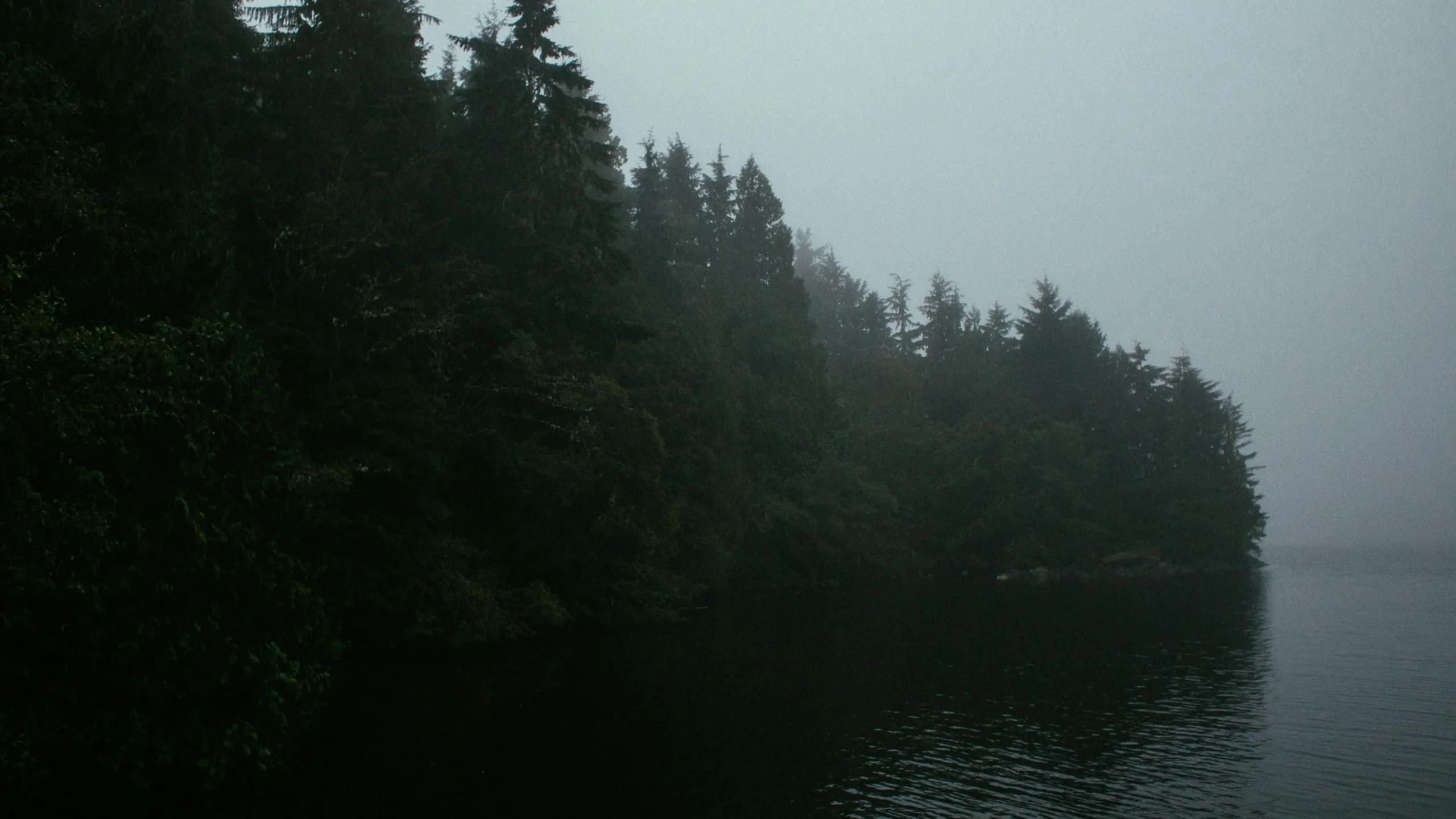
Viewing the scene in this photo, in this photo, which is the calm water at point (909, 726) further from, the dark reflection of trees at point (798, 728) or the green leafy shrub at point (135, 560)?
the green leafy shrub at point (135, 560)

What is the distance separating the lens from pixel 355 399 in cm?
2803

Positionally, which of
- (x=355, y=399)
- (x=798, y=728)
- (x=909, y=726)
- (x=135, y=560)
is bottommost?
(x=798, y=728)

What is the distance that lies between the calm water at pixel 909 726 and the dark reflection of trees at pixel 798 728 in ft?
0.28

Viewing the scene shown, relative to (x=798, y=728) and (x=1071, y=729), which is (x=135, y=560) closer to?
(x=798, y=728)

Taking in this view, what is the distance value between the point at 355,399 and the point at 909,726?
747 inches

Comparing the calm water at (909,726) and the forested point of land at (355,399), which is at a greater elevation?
the forested point of land at (355,399)

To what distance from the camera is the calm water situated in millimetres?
16359

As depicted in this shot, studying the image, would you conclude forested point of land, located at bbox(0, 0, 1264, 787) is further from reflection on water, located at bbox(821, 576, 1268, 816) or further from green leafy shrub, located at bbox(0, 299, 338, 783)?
reflection on water, located at bbox(821, 576, 1268, 816)

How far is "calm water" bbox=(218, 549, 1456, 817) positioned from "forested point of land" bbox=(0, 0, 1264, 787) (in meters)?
3.24

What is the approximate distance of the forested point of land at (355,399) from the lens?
14359 millimetres

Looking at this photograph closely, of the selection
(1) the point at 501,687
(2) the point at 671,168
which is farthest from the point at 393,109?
(2) the point at 671,168

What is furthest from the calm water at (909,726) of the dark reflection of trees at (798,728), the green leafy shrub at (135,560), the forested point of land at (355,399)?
the forested point of land at (355,399)

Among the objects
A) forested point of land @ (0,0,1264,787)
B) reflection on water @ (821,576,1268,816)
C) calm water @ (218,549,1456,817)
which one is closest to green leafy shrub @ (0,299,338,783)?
forested point of land @ (0,0,1264,787)

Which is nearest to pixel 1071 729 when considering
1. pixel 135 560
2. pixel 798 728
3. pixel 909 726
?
pixel 909 726
